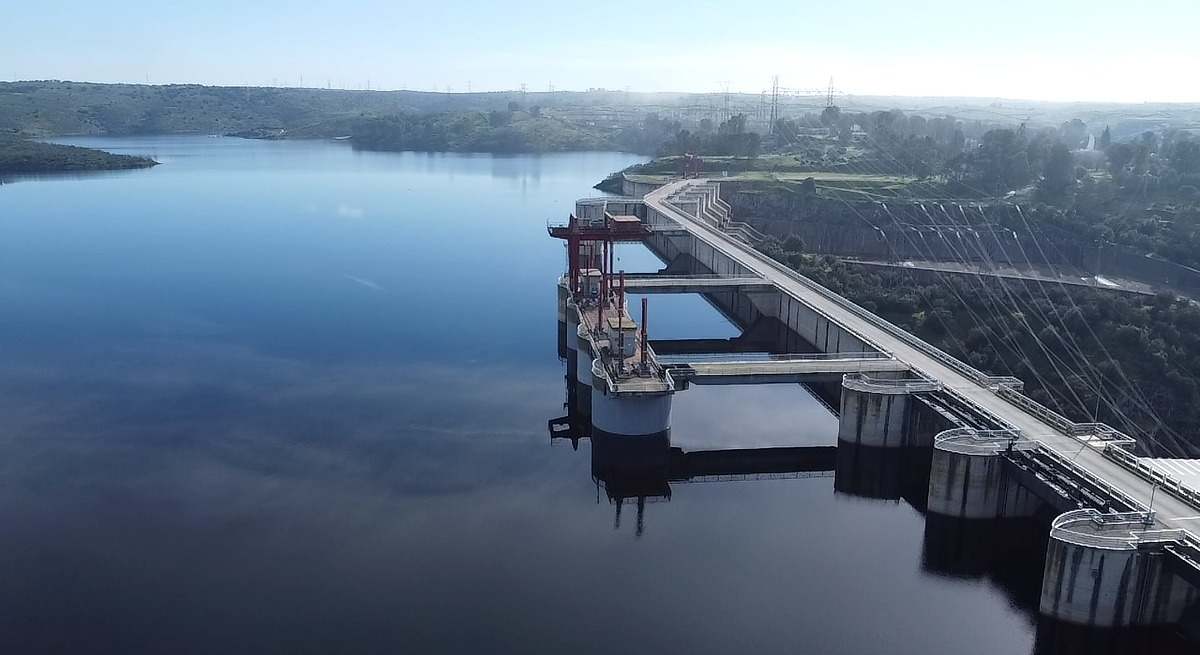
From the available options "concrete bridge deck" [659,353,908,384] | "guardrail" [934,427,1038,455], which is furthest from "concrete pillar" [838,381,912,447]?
"guardrail" [934,427,1038,455]

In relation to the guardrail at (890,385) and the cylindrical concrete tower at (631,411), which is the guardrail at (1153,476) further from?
the cylindrical concrete tower at (631,411)

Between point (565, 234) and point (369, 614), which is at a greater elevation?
point (565, 234)

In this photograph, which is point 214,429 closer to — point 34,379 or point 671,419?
point 34,379

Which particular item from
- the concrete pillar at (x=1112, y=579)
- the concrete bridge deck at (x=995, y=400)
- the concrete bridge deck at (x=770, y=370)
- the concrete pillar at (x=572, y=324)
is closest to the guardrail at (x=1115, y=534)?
the concrete pillar at (x=1112, y=579)

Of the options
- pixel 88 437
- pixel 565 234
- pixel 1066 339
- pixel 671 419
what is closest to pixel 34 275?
pixel 88 437

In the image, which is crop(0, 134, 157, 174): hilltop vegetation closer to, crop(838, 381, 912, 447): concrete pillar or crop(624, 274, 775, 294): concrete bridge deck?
crop(624, 274, 775, 294): concrete bridge deck

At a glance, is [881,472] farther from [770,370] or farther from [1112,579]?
[1112,579]

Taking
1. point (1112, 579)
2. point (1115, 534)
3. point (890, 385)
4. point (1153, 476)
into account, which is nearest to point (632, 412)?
point (890, 385)
